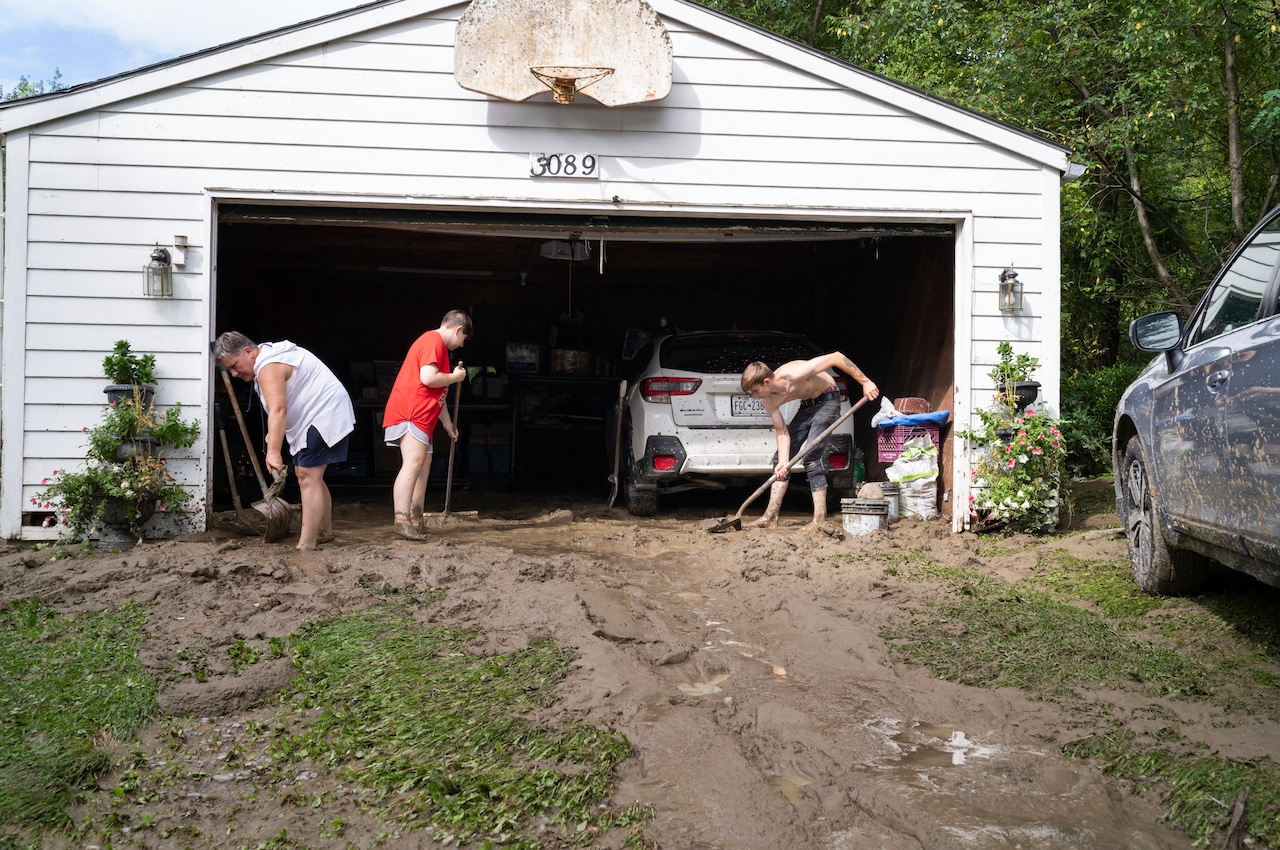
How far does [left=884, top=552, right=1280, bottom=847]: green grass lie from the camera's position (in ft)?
9.43

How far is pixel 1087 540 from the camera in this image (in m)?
7.38

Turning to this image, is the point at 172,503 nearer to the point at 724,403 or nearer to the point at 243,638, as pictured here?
the point at 243,638

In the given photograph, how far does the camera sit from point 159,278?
7.66 metres

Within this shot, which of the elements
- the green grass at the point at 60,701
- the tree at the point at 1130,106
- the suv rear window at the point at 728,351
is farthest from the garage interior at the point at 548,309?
the green grass at the point at 60,701

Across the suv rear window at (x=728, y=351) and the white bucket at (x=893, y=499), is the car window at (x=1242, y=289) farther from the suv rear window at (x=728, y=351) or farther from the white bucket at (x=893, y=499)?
the suv rear window at (x=728, y=351)

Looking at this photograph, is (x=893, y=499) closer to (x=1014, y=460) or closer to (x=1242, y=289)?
(x=1014, y=460)

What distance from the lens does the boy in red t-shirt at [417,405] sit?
764 centimetres

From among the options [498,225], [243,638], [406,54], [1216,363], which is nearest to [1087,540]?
[1216,363]

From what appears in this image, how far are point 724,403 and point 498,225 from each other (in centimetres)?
250

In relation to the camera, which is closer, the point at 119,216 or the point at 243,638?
the point at 243,638

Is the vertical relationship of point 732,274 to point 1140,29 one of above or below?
below

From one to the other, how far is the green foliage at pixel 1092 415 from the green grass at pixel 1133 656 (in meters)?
6.81

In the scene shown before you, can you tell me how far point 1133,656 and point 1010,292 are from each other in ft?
14.9

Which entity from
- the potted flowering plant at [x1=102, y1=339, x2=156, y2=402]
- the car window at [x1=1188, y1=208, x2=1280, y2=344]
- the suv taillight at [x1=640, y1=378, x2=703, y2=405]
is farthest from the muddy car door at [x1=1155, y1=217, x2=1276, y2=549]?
the potted flowering plant at [x1=102, y1=339, x2=156, y2=402]
